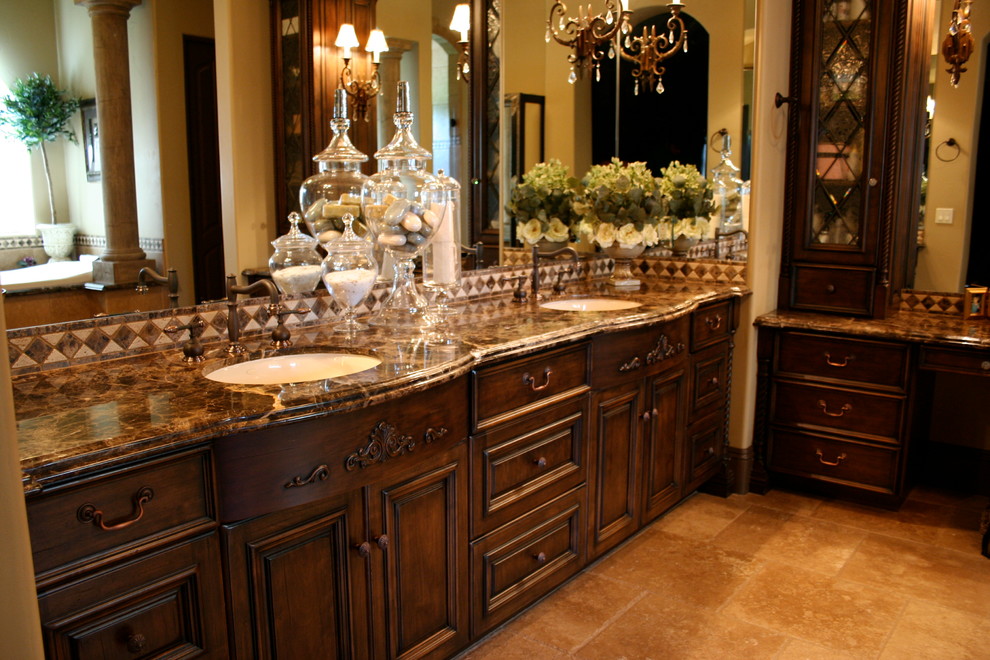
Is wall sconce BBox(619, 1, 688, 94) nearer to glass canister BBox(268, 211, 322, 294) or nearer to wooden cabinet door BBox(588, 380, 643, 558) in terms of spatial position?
wooden cabinet door BBox(588, 380, 643, 558)

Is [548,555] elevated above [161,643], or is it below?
below

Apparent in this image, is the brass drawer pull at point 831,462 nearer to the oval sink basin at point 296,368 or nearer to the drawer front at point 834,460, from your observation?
the drawer front at point 834,460

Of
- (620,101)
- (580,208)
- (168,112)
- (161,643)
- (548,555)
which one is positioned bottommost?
(548,555)

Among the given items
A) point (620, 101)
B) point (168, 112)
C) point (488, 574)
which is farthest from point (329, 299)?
point (620, 101)

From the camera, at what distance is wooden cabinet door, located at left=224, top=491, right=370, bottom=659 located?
1.67 metres

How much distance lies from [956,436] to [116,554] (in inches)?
150

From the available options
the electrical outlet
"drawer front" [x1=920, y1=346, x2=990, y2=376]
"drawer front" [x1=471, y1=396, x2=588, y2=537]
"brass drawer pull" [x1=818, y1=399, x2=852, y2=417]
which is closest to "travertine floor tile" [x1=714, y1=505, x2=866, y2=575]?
"brass drawer pull" [x1=818, y1=399, x2=852, y2=417]

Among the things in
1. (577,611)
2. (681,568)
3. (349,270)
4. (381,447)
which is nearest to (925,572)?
(681,568)

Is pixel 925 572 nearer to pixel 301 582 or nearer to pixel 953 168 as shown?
pixel 953 168

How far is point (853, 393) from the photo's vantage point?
3.60 meters

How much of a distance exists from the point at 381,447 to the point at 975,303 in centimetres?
294

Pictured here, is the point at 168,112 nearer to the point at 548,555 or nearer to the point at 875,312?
the point at 548,555

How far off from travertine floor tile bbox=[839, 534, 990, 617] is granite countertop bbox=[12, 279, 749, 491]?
1.47 m

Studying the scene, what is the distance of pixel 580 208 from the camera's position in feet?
12.4
